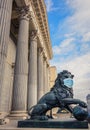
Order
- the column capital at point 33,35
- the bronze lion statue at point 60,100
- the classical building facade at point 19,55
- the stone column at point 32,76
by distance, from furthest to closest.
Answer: the column capital at point 33,35 < the stone column at point 32,76 < the classical building facade at point 19,55 < the bronze lion statue at point 60,100

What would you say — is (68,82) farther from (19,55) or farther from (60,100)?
(19,55)

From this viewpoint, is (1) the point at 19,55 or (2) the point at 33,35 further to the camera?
(2) the point at 33,35

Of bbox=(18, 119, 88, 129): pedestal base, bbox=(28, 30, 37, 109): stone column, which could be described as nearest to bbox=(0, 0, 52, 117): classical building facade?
bbox=(28, 30, 37, 109): stone column

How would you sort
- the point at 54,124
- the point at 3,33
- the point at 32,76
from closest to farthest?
the point at 54,124
the point at 3,33
the point at 32,76

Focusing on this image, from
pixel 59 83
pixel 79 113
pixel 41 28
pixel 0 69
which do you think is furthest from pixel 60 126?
pixel 41 28

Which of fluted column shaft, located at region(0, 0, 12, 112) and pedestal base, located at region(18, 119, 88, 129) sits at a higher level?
fluted column shaft, located at region(0, 0, 12, 112)

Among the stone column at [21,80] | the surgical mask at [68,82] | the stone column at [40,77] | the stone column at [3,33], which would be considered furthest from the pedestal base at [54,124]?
the stone column at [40,77]

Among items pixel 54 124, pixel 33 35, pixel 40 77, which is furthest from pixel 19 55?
pixel 40 77

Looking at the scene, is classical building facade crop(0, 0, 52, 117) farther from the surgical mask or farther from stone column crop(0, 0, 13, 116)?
the surgical mask

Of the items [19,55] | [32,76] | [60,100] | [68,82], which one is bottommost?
[60,100]

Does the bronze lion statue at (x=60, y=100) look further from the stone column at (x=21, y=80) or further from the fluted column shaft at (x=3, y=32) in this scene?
the stone column at (x=21, y=80)

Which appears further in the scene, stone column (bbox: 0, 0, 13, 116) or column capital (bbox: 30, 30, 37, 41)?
column capital (bbox: 30, 30, 37, 41)

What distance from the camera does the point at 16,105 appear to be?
15.2m

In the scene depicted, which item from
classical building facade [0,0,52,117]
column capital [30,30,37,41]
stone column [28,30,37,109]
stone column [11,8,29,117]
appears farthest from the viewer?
column capital [30,30,37,41]
